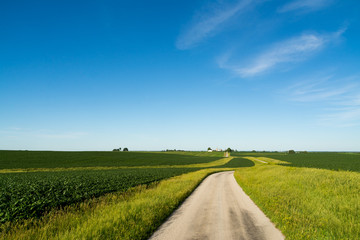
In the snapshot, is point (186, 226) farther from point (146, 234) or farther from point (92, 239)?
point (92, 239)

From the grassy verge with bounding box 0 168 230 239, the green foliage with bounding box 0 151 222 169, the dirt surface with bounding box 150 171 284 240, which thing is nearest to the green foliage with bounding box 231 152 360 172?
the dirt surface with bounding box 150 171 284 240

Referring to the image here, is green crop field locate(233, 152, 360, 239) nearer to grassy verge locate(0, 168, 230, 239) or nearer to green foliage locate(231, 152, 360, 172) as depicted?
grassy verge locate(0, 168, 230, 239)

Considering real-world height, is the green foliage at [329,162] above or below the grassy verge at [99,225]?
below

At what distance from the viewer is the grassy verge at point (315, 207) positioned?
7.84 meters

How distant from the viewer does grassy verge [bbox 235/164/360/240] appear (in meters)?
7.84

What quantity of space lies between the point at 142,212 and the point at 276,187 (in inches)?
512

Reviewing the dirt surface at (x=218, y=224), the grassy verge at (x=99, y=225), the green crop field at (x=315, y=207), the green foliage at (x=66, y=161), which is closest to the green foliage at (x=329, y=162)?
the green crop field at (x=315, y=207)

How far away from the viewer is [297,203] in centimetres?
1177

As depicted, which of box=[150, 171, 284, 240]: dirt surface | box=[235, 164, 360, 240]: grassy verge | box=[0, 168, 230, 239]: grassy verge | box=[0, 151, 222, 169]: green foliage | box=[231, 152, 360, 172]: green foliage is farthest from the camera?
box=[0, 151, 222, 169]: green foliage

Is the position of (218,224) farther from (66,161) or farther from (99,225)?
(66,161)

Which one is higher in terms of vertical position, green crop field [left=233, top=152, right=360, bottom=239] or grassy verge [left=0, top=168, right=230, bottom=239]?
grassy verge [left=0, top=168, right=230, bottom=239]

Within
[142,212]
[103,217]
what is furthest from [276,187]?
[103,217]

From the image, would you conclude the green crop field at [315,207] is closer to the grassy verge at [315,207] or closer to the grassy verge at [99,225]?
the grassy verge at [315,207]

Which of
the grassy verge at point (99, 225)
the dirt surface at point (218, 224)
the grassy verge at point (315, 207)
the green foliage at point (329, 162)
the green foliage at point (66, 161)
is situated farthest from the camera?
the green foliage at point (66, 161)
